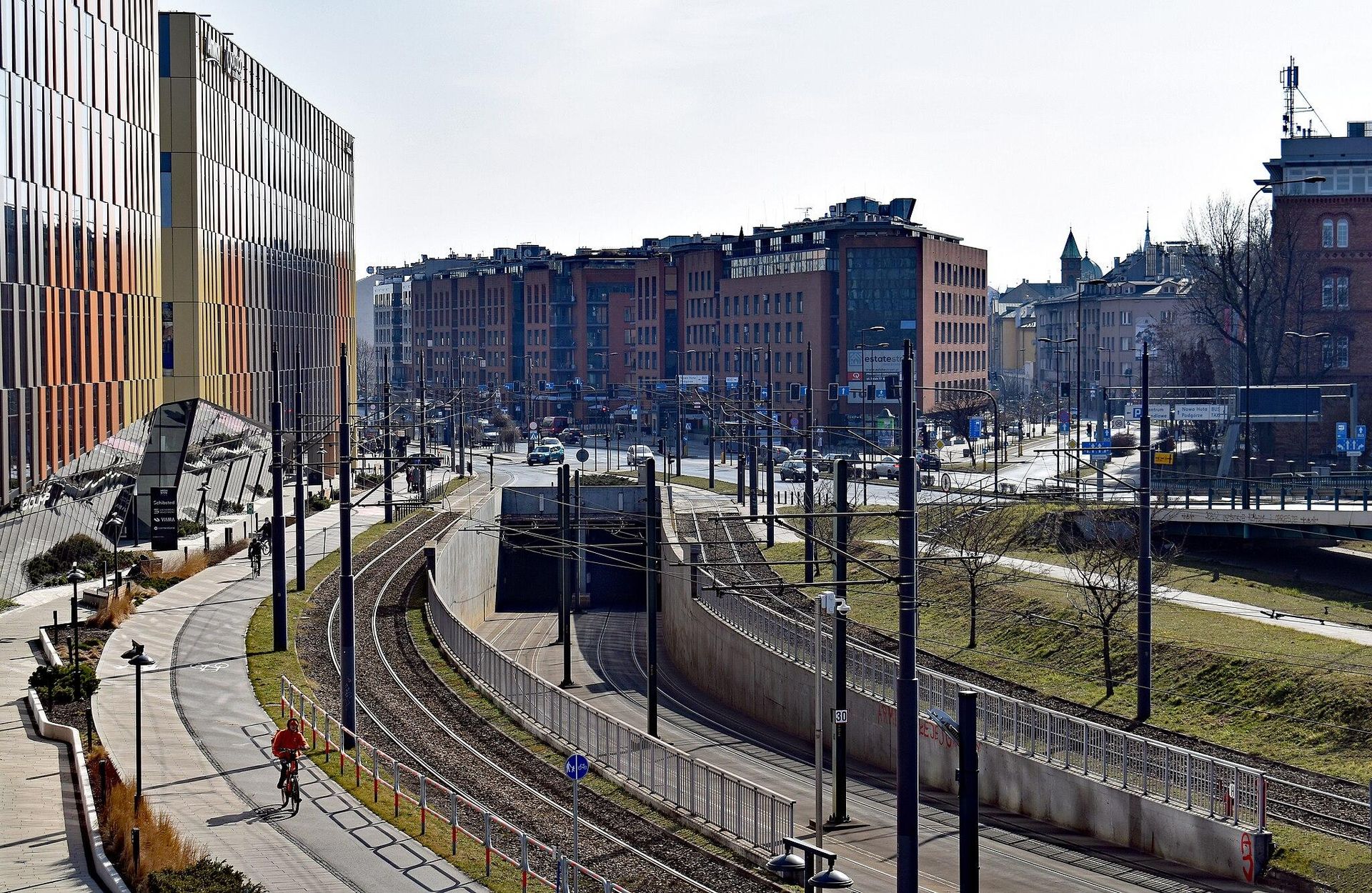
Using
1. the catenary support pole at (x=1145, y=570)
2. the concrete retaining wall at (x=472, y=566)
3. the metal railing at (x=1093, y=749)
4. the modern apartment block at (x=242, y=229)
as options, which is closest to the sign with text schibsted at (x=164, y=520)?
the concrete retaining wall at (x=472, y=566)

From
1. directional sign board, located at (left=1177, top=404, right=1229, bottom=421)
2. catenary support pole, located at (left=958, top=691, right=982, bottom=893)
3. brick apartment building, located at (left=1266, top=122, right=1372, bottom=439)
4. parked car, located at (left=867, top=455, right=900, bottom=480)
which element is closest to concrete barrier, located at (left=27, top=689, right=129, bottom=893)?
catenary support pole, located at (left=958, top=691, right=982, bottom=893)

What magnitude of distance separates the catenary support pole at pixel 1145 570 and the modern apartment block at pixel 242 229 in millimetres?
36023

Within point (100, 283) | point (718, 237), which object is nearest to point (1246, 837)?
point (100, 283)

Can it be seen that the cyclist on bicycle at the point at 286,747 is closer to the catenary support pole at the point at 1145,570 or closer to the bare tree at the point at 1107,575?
the catenary support pole at the point at 1145,570

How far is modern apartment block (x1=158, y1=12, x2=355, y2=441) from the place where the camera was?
225ft

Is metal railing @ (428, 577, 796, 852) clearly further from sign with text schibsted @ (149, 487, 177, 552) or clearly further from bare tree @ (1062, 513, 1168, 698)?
sign with text schibsted @ (149, 487, 177, 552)

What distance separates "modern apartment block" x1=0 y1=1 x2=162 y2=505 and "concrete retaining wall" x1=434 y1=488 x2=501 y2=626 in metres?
12.2

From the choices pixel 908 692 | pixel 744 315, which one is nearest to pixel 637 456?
pixel 744 315

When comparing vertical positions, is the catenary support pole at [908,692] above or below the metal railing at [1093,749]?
above

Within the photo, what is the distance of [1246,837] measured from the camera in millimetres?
24078

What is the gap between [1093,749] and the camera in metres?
28.0

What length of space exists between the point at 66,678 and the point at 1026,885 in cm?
1898

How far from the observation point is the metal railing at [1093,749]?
81.2 feet

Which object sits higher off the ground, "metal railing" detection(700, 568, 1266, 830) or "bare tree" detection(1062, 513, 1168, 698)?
"bare tree" detection(1062, 513, 1168, 698)
